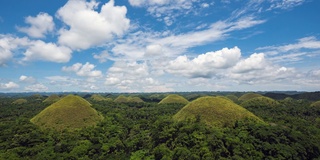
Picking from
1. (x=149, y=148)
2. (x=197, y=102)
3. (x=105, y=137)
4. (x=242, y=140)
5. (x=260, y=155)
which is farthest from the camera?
(x=197, y=102)

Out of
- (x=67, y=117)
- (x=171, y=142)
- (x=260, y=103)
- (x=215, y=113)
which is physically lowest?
(x=171, y=142)

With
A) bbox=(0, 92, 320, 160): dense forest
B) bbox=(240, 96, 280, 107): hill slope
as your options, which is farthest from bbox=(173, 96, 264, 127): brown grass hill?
bbox=(240, 96, 280, 107): hill slope

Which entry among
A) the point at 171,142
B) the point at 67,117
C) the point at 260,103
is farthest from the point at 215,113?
the point at 260,103

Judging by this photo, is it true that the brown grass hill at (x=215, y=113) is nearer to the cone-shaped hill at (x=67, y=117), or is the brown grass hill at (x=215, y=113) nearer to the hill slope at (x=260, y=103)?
the cone-shaped hill at (x=67, y=117)

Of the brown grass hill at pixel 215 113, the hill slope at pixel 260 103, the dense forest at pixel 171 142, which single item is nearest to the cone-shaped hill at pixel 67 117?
the dense forest at pixel 171 142

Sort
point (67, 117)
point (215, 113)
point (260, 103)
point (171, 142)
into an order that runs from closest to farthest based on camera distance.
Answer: point (171, 142) < point (215, 113) < point (67, 117) < point (260, 103)

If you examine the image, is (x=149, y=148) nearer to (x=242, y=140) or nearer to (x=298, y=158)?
(x=242, y=140)

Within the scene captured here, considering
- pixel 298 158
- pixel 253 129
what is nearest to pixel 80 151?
pixel 253 129

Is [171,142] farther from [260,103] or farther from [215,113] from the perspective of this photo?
[260,103]
